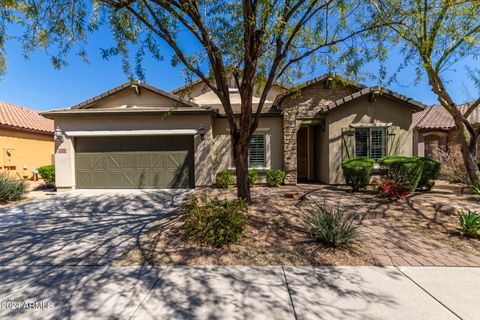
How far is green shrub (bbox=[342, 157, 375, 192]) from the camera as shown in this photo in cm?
852

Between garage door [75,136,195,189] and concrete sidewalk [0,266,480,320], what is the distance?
265 inches

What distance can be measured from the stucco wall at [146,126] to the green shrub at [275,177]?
2820 mm

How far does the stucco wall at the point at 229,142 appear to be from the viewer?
36.8 ft

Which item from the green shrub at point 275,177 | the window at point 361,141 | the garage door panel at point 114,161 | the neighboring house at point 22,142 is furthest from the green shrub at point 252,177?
the neighboring house at point 22,142

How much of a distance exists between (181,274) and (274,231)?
2.28 m

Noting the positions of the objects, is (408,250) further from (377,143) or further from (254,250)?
(377,143)

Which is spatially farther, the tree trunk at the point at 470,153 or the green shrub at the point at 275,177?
the green shrub at the point at 275,177

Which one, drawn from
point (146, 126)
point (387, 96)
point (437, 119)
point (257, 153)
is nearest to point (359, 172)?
point (387, 96)

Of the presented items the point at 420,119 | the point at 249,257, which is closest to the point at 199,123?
the point at 249,257

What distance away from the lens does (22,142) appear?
13945mm

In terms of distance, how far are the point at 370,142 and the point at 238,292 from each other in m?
10.1

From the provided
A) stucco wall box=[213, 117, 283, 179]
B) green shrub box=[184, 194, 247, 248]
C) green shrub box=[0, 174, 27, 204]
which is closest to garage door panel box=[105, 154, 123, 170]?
green shrub box=[0, 174, 27, 204]

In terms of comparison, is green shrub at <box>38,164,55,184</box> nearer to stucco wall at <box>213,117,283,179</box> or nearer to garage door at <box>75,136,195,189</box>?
→ garage door at <box>75,136,195,189</box>

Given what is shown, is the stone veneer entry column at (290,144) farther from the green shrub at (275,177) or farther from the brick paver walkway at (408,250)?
the brick paver walkway at (408,250)
